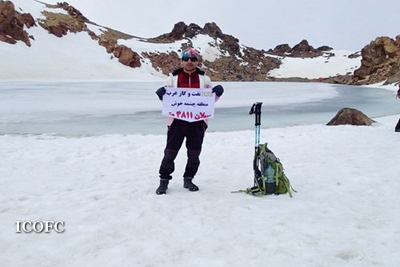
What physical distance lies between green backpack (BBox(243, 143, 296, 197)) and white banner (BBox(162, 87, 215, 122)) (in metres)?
0.90

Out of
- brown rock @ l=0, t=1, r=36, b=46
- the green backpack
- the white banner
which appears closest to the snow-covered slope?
brown rock @ l=0, t=1, r=36, b=46

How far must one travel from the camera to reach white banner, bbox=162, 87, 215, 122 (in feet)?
15.4

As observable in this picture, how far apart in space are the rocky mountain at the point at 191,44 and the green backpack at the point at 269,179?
42171 millimetres

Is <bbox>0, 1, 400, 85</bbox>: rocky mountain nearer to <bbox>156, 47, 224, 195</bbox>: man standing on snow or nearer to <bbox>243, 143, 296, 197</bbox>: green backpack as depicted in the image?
<bbox>156, 47, 224, 195</bbox>: man standing on snow

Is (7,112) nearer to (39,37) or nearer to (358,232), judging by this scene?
(358,232)

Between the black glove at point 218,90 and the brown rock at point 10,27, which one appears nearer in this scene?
the black glove at point 218,90

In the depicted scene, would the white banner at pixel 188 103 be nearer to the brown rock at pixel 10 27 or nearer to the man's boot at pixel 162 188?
the man's boot at pixel 162 188

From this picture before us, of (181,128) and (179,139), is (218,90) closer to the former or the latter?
(181,128)

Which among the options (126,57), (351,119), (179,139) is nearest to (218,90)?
(179,139)

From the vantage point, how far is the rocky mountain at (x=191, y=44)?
4582 cm

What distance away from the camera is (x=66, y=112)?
14.2 metres

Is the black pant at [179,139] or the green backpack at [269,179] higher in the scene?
the black pant at [179,139]

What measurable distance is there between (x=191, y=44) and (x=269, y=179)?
2985 inches

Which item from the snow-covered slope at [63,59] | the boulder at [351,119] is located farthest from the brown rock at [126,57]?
the boulder at [351,119]
